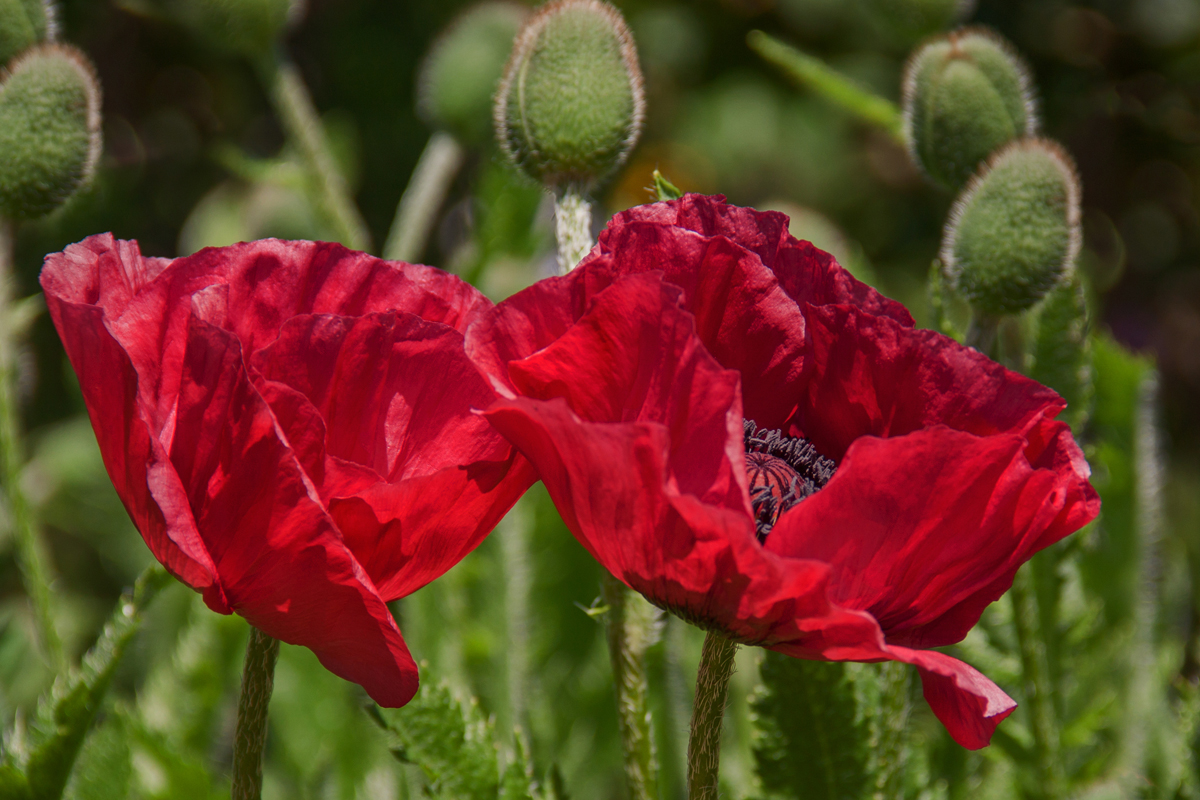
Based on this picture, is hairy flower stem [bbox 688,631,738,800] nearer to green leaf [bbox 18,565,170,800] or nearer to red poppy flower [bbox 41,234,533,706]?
red poppy flower [bbox 41,234,533,706]

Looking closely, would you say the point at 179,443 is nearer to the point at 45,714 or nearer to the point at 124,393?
the point at 124,393

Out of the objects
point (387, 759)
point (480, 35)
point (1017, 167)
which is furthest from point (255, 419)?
point (480, 35)

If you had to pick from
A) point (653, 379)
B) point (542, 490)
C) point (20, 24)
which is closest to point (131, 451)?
point (653, 379)

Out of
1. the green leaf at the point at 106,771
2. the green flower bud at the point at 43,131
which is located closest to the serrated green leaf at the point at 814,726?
the green leaf at the point at 106,771

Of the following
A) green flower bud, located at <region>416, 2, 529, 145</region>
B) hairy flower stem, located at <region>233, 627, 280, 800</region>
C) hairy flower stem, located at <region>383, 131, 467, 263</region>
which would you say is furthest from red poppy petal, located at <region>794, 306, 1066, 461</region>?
green flower bud, located at <region>416, 2, 529, 145</region>

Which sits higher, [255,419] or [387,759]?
[255,419]

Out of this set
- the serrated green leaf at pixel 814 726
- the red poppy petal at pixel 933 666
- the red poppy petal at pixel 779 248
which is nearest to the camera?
the red poppy petal at pixel 933 666

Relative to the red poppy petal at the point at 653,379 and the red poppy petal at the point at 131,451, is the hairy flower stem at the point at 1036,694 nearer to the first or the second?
the red poppy petal at the point at 653,379

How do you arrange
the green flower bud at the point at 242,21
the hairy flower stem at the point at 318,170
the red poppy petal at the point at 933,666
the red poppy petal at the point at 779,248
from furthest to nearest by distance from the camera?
the green flower bud at the point at 242,21 < the hairy flower stem at the point at 318,170 < the red poppy petal at the point at 779,248 < the red poppy petal at the point at 933,666
